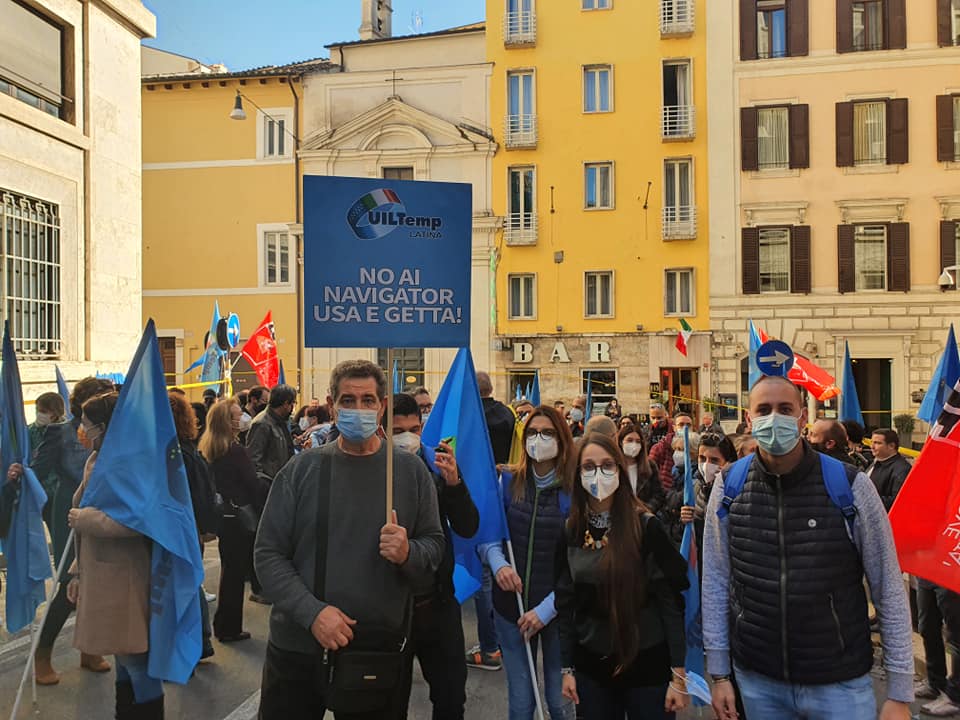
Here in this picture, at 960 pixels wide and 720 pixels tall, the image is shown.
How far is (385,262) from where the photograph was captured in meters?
4.10

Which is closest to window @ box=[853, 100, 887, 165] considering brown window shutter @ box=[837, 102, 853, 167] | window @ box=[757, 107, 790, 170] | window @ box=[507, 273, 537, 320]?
brown window shutter @ box=[837, 102, 853, 167]

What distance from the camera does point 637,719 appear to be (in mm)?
3828

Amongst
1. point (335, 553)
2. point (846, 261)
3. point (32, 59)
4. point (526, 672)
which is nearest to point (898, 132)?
point (846, 261)

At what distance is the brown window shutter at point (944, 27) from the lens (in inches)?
1067

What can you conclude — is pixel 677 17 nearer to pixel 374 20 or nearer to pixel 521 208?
pixel 521 208

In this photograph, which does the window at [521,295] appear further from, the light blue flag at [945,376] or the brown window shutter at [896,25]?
the light blue flag at [945,376]

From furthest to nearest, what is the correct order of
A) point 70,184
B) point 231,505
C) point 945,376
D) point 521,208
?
point 521,208
point 70,184
point 945,376
point 231,505

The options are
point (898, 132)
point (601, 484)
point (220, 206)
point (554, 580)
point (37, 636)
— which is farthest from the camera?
point (220, 206)

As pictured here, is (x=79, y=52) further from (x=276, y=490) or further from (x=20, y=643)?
(x=276, y=490)

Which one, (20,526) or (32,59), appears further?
(32,59)

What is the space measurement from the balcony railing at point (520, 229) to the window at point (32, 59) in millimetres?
15803

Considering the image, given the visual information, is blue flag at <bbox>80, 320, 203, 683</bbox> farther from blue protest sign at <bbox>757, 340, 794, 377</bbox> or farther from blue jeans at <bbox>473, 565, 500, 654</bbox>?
blue protest sign at <bbox>757, 340, 794, 377</bbox>

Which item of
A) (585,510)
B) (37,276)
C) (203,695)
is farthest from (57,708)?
(37,276)

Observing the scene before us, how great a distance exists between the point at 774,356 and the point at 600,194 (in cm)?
1952
